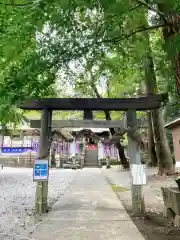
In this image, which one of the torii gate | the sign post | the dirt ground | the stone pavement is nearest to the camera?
the stone pavement

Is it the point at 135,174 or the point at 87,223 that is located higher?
the point at 135,174

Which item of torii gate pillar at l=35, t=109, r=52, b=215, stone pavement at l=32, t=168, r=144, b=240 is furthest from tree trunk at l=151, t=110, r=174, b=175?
torii gate pillar at l=35, t=109, r=52, b=215

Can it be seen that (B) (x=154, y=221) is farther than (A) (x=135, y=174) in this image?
No

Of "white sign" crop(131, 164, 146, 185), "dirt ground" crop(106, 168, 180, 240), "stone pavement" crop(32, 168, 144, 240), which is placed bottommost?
"dirt ground" crop(106, 168, 180, 240)

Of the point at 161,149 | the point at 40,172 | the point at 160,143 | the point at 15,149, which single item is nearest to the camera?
the point at 40,172

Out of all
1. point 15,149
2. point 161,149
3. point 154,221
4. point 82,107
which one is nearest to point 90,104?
point 82,107

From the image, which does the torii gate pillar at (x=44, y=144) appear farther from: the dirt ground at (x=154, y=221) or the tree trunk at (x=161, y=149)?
the tree trunk at (x=161, y=149)

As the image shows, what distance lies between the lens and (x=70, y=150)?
Answer: 94.9 feet

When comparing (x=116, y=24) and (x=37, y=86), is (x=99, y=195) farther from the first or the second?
(x=116, y=24)

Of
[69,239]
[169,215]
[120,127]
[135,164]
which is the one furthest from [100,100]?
[69,239]

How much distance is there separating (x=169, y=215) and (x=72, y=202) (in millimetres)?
3271

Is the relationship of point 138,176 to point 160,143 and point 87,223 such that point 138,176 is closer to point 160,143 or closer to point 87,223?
point 87,223

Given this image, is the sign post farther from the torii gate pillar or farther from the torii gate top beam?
the torii gate pillar

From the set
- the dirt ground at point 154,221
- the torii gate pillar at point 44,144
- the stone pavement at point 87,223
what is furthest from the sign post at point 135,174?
the torii gate pillar at point 44,144
